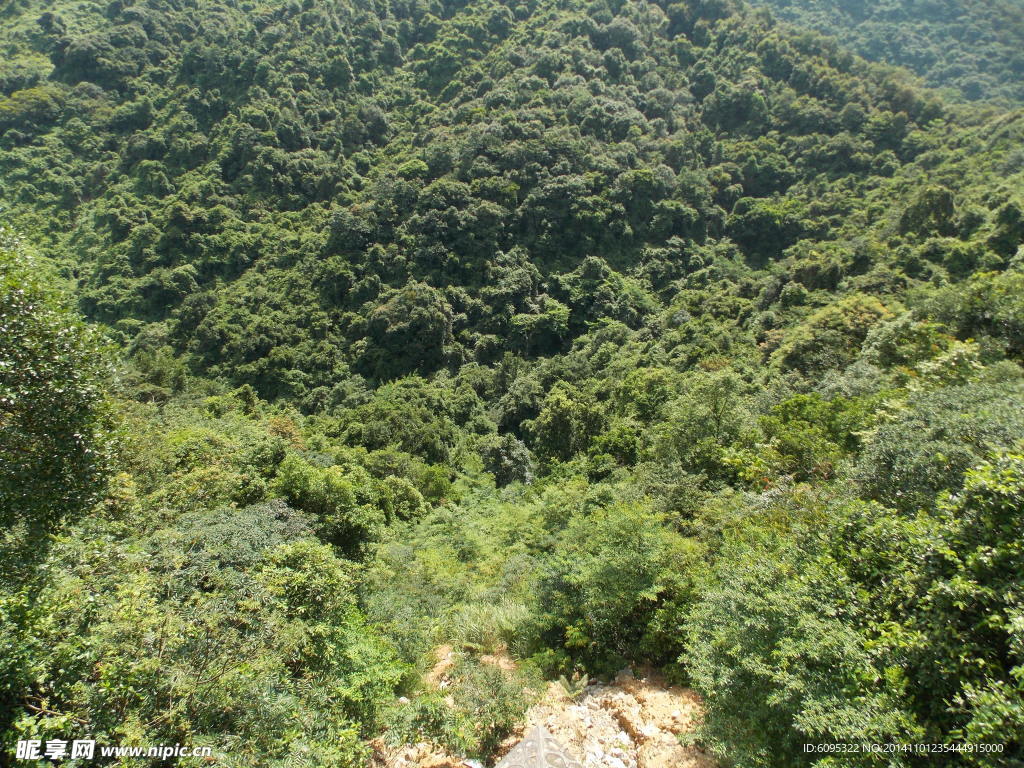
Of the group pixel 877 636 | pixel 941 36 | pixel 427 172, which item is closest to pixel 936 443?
pixel 877 636

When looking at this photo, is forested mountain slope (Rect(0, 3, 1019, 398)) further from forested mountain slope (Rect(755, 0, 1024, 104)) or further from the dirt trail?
the dirt trail

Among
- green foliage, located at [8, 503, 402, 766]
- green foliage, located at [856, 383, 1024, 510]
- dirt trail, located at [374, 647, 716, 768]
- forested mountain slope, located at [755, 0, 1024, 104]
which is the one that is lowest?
dirt trail, located at [374, 647, 716, 768]

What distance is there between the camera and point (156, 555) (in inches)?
407

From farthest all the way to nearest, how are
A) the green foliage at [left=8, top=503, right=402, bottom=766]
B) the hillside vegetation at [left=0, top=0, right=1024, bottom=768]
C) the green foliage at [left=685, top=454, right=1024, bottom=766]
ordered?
the hillside vegetation at [left=0, top=0, right=1024, bottom=768] < the green foliage at [left=8, top=503, right=402, bottom=766] < the green foliage at [left=685, top=454, right=1024, bottom=766]

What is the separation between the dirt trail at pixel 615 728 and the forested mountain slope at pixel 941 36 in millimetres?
120130

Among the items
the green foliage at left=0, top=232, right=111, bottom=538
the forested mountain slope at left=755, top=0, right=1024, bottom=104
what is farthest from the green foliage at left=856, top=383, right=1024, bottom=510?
the forested mountain slope at left=755, top=0, right=1024, bottom=104

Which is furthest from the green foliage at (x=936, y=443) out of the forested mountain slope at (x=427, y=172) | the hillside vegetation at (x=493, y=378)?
→ the forested mountain slope at (x=427, y=172)

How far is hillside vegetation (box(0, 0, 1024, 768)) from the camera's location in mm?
7066

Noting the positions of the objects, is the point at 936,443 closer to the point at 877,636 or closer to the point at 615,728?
the point at 877,636

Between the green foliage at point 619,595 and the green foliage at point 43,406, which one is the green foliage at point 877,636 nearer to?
the green foliage at point 619,595

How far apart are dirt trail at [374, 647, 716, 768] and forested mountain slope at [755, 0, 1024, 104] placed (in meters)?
120

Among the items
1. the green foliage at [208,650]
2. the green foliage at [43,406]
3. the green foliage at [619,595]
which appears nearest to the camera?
the green foliage at [208,650]

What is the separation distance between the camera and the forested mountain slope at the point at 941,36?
92.9 meters

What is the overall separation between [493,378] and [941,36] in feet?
401
